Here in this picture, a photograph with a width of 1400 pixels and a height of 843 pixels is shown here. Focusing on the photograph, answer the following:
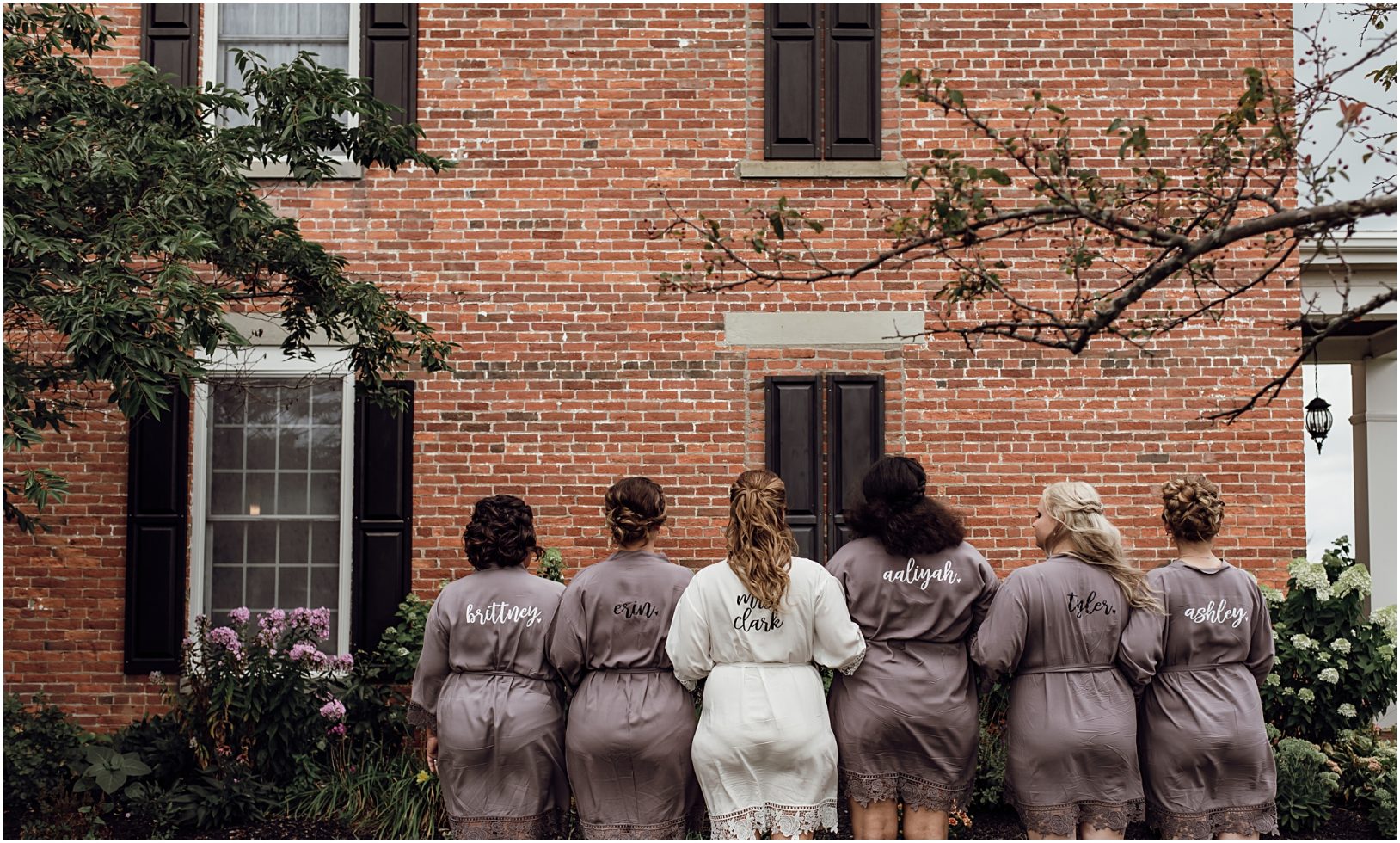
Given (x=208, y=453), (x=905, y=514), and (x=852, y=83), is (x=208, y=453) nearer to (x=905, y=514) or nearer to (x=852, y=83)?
(x=852, y=83)

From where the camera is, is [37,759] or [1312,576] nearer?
[37,759]

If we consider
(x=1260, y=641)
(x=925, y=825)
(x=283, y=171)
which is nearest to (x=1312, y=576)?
(x=1260, y=641)

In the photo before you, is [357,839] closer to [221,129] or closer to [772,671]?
[772,671]

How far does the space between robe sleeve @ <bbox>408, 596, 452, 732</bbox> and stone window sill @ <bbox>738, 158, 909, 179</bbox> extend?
179 inches

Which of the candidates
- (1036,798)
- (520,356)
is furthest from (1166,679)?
(520,356)

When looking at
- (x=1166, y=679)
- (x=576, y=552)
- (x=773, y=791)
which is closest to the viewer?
(x=773, y=791)

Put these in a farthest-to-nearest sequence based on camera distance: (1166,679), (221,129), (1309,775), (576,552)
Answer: (576,552)
(1309,775)
(221,129)
(1166,679)

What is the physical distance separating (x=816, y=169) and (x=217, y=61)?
14.7ft

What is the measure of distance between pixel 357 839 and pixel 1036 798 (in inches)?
159

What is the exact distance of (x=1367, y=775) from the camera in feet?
22.8

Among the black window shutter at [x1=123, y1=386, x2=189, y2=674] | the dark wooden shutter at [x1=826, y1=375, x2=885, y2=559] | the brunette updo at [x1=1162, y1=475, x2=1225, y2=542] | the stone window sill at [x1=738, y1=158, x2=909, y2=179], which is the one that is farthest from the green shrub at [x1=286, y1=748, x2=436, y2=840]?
the stone window sill at [x1=738, y1=158, x2=909, y2=179]

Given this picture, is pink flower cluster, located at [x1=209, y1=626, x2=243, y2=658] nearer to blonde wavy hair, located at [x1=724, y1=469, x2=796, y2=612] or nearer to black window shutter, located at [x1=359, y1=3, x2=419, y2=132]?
black window shutter, located at [x1=359, y1=3, x2=419, y2=132]

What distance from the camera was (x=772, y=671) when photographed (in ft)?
14.3

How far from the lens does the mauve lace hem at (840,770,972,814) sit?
446 centimetres
